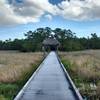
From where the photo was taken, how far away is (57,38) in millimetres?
102688

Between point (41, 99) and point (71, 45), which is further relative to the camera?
point (71, 45)

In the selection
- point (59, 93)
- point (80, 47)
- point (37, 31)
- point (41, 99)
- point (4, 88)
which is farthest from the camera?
point (37, 31)

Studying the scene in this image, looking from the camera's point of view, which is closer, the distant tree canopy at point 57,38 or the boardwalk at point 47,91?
the boardwalk at point 47,91

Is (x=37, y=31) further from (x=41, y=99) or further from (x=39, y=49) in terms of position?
(x=41, y=99)

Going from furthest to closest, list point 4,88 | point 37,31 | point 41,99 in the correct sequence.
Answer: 1. point 37,31
2. point 4,88
3. point 41,99

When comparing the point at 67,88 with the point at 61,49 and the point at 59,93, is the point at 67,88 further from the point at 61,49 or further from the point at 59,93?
the point at 61,49

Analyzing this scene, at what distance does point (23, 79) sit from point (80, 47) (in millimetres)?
82653

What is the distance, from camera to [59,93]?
12453 mm

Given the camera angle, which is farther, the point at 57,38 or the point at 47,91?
the point at 57,38

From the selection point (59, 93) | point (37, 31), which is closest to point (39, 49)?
point (37, 31)

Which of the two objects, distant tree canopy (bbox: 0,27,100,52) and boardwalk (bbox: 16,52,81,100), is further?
distant tree canopy (bbox: 0,27,100,52)

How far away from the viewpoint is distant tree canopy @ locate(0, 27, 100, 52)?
92.3 meters

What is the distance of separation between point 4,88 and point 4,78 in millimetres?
2561

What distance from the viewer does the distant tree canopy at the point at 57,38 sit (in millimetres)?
92312
